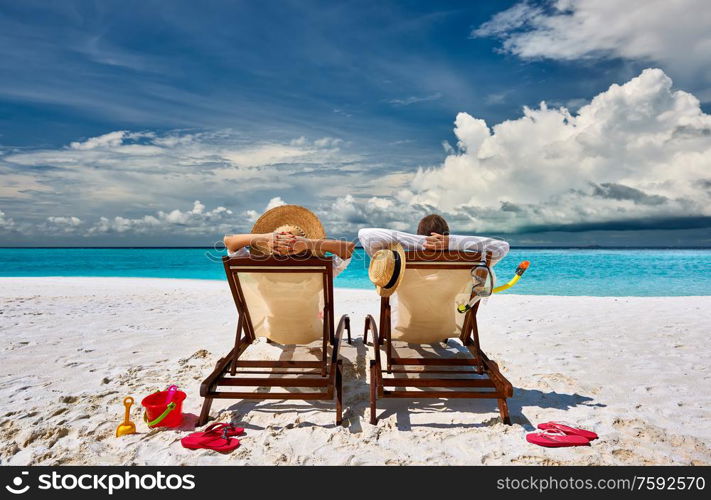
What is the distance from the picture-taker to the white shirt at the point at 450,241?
3.46 meters

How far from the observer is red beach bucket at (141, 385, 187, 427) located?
3156 mm

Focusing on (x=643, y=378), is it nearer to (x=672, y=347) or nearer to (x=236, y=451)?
(x=672, y=347)

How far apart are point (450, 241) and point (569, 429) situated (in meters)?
1.58

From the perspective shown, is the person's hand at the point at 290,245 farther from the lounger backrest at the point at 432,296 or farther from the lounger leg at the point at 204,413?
the lounger leg at the point at 204,413

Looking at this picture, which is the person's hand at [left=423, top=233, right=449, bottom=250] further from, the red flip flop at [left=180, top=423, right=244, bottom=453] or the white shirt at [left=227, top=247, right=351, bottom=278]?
the red flip flop at [left=180, top=423, right=244, bottom=453]

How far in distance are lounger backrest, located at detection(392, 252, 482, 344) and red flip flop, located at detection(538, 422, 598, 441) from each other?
1.14 metres

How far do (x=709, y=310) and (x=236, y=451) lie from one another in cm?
877

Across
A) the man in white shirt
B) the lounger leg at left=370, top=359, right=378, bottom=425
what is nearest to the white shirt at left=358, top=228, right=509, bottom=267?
the man in white shirt

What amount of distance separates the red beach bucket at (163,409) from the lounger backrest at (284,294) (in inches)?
35.4

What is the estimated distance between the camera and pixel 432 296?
395 cm

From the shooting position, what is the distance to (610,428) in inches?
124

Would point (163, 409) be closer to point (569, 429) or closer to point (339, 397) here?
point (339, 397)
